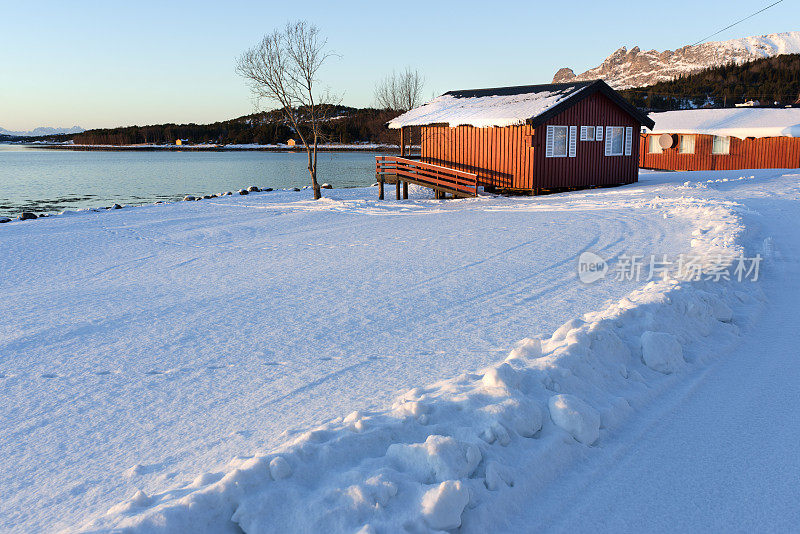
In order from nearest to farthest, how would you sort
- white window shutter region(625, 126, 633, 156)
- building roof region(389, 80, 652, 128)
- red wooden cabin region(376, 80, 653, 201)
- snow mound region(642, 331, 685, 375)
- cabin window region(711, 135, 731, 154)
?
snow mound region(642, 331, 685, 375)
building roof region(389, 80, 652, 128)
red wooden cabin region(376, 80, 653, 201)
white window shutter region(625, 126, 633, 156)
cabin window region(711, 135, 731, 154)

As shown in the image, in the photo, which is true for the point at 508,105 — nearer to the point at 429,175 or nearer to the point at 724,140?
the point at 429,175

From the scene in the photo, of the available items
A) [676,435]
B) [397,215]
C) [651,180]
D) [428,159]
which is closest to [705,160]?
[651,180]

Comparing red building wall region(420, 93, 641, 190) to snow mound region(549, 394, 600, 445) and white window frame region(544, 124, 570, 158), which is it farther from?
snow mound region(549, 394, 600, 445)

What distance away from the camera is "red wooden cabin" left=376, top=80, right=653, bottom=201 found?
22203mm

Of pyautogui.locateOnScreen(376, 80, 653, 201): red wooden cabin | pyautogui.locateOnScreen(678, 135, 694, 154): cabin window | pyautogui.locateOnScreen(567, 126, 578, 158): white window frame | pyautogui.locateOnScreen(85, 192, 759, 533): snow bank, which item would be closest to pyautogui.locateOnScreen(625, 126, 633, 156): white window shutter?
pyautogui.locateOnScreen(376, 80, 653, 201): red wooden cabin

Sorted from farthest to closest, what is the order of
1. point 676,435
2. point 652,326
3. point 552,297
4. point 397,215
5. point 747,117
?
point 747,117 → point 397,215 → point 552,297 → point 652,326 → point 676,435

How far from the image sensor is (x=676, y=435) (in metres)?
4.29

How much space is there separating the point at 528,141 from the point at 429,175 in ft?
13.9

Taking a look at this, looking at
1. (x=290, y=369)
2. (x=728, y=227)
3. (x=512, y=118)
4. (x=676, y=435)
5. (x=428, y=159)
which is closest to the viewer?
(x=676, y=435)

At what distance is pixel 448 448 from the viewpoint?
3.57 metres

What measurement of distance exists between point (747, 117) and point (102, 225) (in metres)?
34.4

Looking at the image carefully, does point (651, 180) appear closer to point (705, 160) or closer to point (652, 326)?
point (705, 160)

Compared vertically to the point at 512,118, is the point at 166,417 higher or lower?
lower

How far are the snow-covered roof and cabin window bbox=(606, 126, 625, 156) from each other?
269 cm
